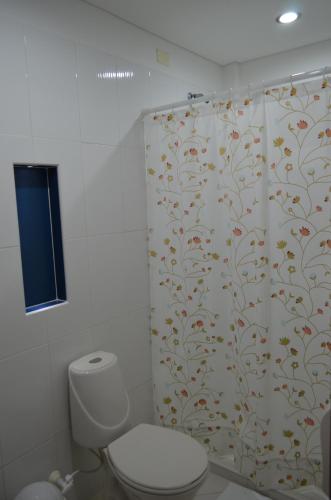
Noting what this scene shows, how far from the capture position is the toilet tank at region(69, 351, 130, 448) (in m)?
1.71

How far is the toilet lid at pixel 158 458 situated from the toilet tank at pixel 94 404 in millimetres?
80

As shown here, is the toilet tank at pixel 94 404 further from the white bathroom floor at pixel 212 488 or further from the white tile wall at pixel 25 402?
the white bathroom floor at pixel 212 488

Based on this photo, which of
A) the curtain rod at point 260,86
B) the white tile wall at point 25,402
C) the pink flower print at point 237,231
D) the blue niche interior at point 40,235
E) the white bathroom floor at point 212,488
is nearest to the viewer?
the curtain rod at point 260,86

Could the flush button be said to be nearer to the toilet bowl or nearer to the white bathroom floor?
the toilet bowl

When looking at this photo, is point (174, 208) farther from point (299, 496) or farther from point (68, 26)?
point (299, 496)

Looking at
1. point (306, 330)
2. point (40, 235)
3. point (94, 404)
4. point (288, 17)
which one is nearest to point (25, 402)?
point (94, 404)

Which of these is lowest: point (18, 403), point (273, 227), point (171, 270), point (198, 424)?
point (198, 424)

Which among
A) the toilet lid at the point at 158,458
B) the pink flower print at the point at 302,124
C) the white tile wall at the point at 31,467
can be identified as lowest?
the white tile wall at the point at 31,467

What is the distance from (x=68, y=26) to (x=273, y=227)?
52.6 inches

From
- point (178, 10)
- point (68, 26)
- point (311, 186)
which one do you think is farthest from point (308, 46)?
point (68, 26)

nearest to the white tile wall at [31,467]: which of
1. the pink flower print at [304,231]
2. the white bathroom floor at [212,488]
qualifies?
the white bathroom floor at [212,488]

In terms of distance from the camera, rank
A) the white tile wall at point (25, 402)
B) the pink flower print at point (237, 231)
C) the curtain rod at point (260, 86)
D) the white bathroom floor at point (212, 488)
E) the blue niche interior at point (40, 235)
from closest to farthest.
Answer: the curtain rod at point (260, 86) < the white tile wall at point (25, 402) < the blue niche interior at point (40, 235) < the pink flower print at point (237, 231) < the white bathroom floor at point (212, 488)

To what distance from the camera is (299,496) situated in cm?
191

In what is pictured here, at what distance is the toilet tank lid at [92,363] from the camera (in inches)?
68.2
